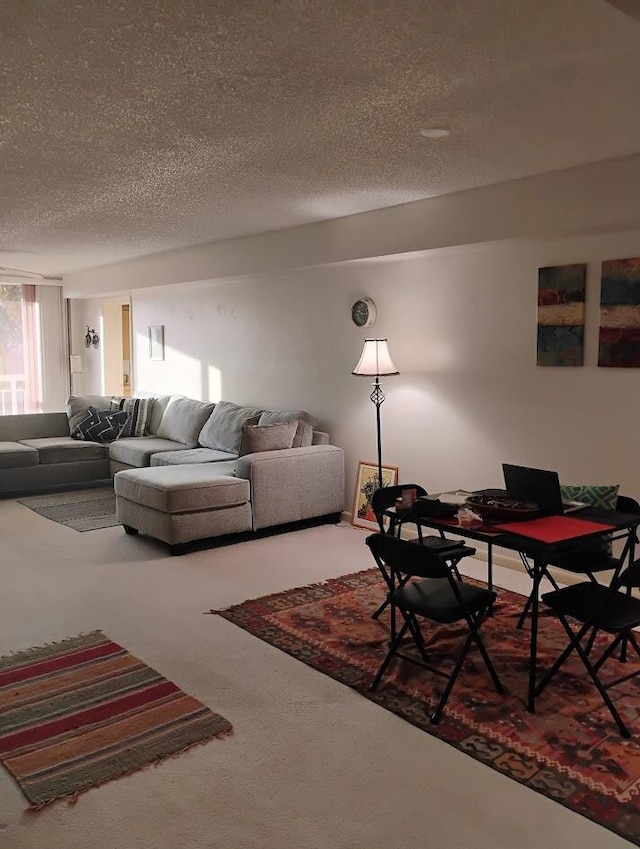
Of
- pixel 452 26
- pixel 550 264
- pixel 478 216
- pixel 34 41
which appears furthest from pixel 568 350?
pixel 34 41

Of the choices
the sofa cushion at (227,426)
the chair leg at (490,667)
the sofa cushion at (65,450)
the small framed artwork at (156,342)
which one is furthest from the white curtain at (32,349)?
the chair leg at (490,667)

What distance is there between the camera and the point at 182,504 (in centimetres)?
507

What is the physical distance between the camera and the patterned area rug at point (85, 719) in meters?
2.56

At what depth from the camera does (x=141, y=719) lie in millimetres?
2877

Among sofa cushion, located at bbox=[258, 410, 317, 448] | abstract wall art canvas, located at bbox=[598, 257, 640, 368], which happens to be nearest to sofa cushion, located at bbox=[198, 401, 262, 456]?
sofa cushion, located at bbox=[258, 410, 317, 448]

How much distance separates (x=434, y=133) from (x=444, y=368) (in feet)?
7.05

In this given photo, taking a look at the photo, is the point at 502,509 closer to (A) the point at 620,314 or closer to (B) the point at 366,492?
(A) the point at 620,314

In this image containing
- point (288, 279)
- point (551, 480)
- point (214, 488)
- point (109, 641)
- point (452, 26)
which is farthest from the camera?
point (288, 279)

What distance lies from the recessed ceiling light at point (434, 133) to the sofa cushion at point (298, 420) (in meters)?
2.96

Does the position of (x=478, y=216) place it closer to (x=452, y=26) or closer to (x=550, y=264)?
(x=550, y=264)

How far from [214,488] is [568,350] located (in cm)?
255

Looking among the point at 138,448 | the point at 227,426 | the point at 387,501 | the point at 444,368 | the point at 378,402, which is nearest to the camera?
the point at 387,501

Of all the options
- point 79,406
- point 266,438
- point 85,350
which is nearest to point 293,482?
point 266,438

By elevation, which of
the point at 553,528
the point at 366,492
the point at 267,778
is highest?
the point at 553,528
